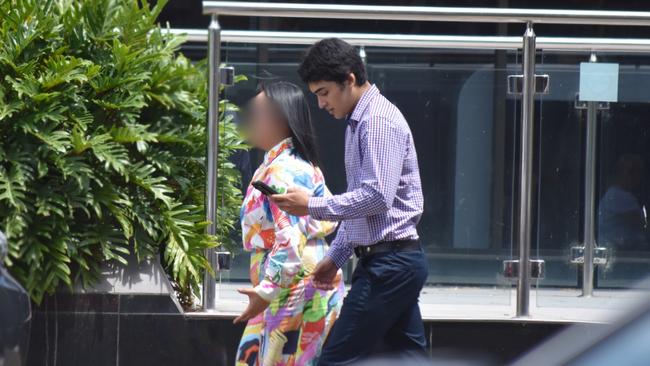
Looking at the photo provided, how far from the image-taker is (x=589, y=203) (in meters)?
6.88

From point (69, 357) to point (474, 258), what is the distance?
231cm

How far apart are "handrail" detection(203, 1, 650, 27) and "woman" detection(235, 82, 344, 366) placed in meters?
1.68

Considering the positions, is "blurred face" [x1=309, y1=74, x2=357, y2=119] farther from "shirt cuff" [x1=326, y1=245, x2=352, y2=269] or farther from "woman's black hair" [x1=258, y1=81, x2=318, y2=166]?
"shirt cuff" [x1=326, y1=245, x2=352, y2=269]

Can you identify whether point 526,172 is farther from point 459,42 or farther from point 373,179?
point 373,179

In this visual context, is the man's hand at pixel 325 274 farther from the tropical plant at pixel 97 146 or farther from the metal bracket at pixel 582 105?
the metal bracket at pixel 582 105

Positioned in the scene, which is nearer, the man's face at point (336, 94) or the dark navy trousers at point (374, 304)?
the dark navy trousers at point (374, 304)

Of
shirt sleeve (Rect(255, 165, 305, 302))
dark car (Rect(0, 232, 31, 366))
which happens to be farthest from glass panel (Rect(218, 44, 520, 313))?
dark car (Rect(0, 232, 31, 366))

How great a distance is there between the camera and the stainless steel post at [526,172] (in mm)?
6703

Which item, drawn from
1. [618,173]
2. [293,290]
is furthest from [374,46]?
[293,290]

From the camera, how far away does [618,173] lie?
6859mm

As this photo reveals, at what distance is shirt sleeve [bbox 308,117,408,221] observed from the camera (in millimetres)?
4391

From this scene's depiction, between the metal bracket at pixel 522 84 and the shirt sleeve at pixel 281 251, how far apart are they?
2309 millimetres

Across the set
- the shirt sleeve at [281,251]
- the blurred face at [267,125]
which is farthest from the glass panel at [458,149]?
the shirt sleeve at [281,251]

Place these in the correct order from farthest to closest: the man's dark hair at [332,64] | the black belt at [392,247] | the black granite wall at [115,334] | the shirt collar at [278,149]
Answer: the black granite wall at [115,334] → the shirt collar at [278,149] → the man's dark hair at [332,64] → the black belt at [392,247]
